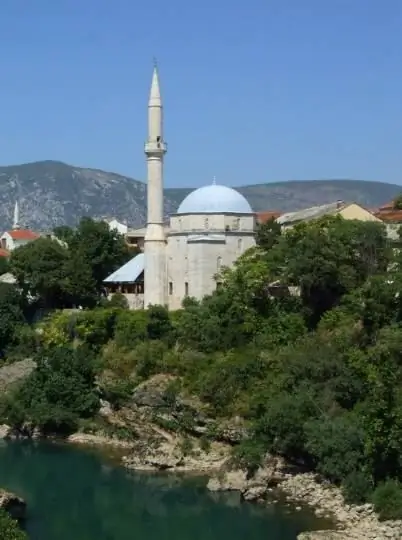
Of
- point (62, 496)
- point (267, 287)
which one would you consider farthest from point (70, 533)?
point (267, 287)

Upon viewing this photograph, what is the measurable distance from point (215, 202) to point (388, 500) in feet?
58.5

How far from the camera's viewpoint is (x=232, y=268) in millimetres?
37781

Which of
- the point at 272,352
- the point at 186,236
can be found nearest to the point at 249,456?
the point at 272,352

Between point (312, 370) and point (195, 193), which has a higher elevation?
point (195, 193)

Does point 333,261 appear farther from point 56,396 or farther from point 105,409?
point 56,396

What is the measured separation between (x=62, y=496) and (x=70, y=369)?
8.23m

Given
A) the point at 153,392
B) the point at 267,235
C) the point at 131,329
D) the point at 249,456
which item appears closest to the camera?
the point at 249,456

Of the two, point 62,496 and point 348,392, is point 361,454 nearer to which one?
point 348,392

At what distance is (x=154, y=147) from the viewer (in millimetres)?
39688

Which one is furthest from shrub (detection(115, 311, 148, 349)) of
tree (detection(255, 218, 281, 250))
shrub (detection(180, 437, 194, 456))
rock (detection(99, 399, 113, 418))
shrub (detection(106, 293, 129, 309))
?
shrub (detection(180, 437, 194, 456))

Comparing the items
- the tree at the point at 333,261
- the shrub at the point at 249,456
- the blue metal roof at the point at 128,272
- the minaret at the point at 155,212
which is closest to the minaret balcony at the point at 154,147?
the minaret at the point at 155,212

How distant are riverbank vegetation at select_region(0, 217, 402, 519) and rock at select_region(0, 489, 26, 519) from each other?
586 centimetres

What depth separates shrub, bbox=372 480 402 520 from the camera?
22.7 metres

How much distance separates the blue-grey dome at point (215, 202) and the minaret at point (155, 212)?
107cm
